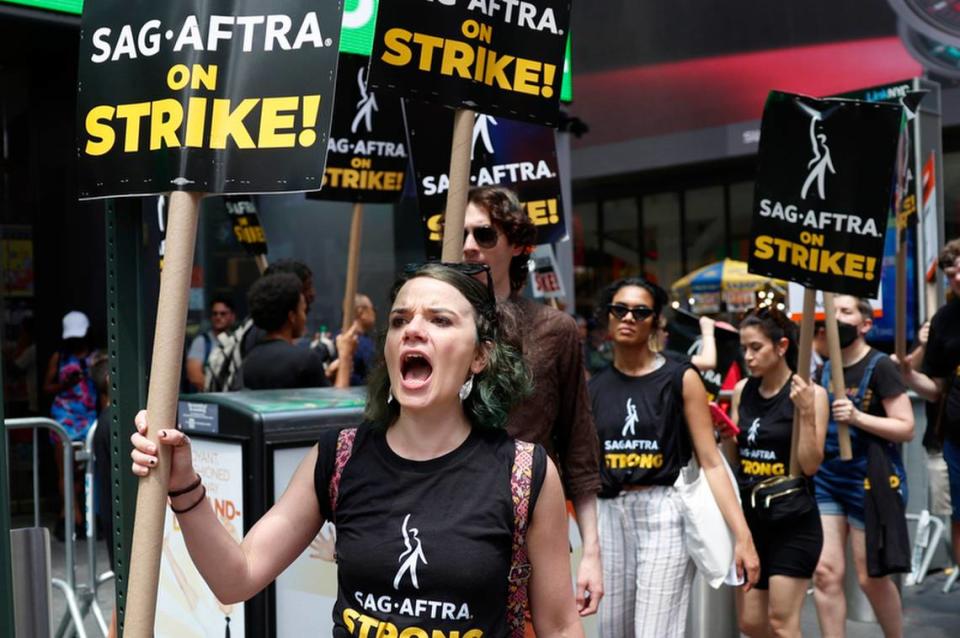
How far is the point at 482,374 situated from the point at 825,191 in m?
3.73

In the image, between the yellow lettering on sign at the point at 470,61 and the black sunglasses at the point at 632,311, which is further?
the black sunglasses at the point at 632,311

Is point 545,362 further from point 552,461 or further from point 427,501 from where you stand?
point 427,501

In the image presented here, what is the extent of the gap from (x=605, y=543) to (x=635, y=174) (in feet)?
51.8

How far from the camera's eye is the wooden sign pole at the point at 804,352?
5.58 meters

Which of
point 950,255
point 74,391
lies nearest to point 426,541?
point 950,255

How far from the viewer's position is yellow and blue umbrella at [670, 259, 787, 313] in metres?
16.6

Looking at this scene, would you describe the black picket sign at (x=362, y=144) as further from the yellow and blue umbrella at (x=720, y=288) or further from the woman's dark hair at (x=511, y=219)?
the yellow and blue umbrella at (x=720, y=288)

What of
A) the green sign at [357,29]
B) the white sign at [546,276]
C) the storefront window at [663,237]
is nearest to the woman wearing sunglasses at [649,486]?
the green sign at [357,29]

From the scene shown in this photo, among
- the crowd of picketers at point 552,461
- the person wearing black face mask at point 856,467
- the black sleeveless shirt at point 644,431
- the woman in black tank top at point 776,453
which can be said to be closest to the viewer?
the crowd of picketers at point 552,461

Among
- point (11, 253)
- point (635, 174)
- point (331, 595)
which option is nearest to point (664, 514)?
point (331, 595)

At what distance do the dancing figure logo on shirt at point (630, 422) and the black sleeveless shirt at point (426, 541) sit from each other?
279cm

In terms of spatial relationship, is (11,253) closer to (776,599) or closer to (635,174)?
(776,599)

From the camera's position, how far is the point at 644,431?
5.32 m

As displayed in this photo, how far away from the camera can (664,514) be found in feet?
17.2
